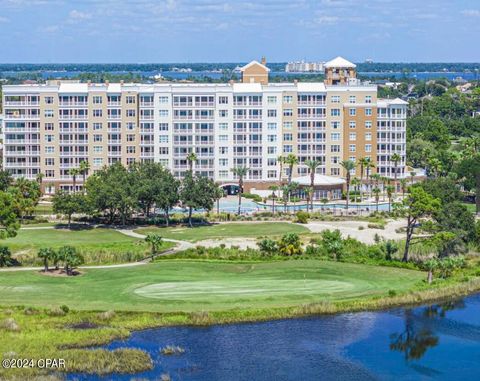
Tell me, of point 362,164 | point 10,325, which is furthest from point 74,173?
point 10,325

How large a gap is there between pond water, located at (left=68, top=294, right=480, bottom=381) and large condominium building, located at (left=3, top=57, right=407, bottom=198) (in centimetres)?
6929

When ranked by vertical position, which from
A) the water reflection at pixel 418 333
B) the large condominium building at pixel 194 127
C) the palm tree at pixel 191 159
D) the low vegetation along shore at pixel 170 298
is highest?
the large condominium building at pixel 194 127

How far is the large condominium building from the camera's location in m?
147

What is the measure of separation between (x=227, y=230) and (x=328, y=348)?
4778 cm

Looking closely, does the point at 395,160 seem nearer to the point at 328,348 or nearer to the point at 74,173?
the point at 74,173

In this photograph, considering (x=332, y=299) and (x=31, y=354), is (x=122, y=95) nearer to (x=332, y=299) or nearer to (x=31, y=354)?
(x=332, y=299)

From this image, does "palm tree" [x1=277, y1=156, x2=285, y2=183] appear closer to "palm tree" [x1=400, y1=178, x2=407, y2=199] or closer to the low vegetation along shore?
"palm tree" [x1=400, y1=178, x2=407, y2=199]

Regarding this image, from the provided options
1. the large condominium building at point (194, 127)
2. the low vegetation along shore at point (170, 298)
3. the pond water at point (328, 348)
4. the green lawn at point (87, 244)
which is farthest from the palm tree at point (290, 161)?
the pond water at point (328, 348)

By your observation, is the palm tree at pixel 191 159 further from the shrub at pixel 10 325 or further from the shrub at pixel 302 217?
the shrub at pixel 10 325

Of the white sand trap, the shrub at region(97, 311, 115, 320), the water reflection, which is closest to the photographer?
the water reflection

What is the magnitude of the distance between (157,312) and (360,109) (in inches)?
3025

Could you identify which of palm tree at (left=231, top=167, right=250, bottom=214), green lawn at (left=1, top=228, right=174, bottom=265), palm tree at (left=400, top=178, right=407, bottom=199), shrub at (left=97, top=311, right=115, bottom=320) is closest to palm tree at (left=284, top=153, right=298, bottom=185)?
palm tree at (left=231, top=167, right=250, bottom=214)

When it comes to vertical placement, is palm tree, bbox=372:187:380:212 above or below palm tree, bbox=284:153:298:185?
below

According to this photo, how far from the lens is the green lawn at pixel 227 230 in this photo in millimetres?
113500
